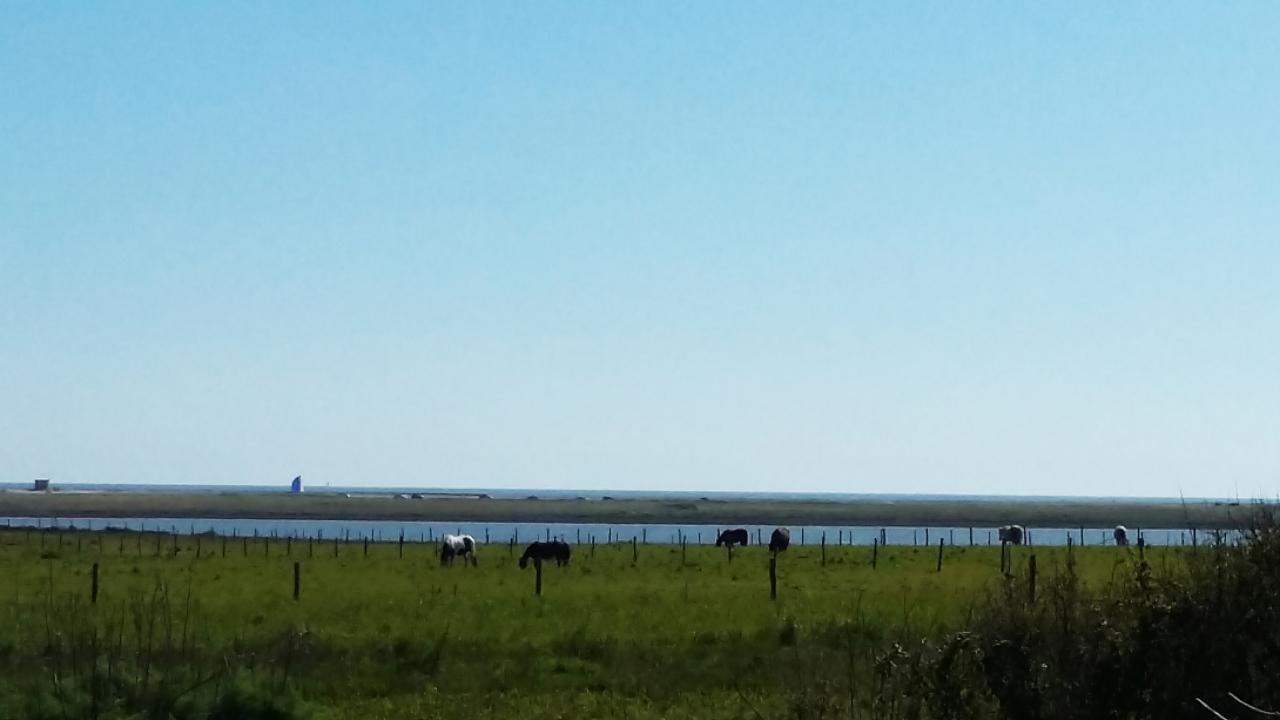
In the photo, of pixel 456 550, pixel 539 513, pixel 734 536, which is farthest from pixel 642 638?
pixel 539 513

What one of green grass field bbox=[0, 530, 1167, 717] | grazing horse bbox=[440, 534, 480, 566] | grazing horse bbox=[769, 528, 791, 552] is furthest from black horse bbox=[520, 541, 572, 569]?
grazing horse bbox=[769, 528, 791, 552]

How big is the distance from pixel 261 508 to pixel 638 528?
5950 cm

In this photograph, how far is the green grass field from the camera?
19.2 metres

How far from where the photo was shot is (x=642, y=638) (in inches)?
1119

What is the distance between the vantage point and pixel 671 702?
74.4 ft

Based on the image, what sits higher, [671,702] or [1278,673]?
[1278,673]

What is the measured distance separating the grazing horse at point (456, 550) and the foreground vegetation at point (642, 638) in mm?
906

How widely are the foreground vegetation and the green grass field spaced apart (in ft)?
0.29

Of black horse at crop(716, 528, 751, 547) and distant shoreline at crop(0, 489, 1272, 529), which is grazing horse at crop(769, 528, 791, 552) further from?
distant shoreline at crop(0, 489, 1272, 529)

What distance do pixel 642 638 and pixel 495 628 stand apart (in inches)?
133

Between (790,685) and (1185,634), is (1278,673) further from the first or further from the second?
(790,685)

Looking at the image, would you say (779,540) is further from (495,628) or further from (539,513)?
(539,513)

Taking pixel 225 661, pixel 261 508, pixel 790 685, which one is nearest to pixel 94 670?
pixel 225 661

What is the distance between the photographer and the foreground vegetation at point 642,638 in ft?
44.4
